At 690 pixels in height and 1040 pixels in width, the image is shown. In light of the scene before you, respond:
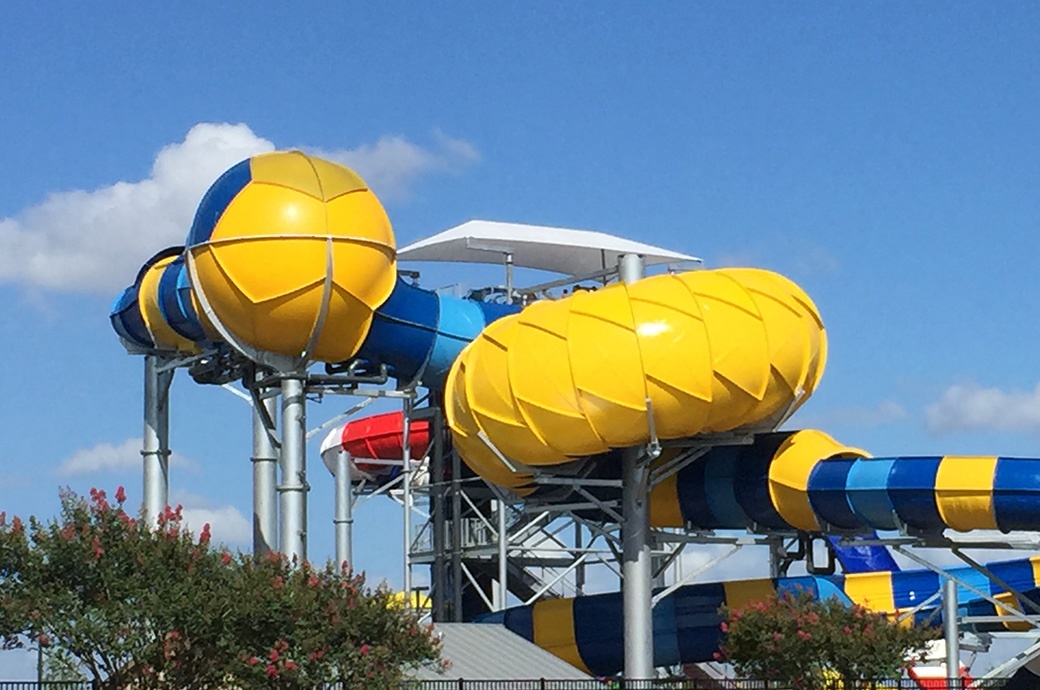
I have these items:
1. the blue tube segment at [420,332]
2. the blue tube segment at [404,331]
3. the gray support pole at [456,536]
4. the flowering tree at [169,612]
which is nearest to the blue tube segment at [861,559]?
the gray support pole at [456,536]

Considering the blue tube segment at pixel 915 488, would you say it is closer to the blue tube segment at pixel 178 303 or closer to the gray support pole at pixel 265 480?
the gray support pole at pixel 265 480

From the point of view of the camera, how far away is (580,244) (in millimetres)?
53938

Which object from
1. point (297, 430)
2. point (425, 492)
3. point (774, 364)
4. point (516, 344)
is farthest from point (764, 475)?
point (425, 492)

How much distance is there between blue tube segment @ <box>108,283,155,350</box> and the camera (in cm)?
4709

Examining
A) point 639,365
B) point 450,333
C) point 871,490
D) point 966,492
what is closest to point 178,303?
point 450,333

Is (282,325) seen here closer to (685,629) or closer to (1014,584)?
(685,629)

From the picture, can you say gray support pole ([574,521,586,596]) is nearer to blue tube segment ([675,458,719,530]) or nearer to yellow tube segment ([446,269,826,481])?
blue tube segment ([675,458,719,530])

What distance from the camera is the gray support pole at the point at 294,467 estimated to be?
137ft

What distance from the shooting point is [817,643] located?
3666 centimetres

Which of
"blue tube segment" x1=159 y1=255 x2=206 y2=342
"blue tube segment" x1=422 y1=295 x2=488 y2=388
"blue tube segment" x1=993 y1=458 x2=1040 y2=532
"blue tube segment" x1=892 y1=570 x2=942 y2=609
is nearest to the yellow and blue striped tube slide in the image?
"blue tube segment" x1=993 y1=458 x2=1040 y2=532

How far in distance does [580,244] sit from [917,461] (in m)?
17.4

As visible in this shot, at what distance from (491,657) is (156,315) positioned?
44.7ft

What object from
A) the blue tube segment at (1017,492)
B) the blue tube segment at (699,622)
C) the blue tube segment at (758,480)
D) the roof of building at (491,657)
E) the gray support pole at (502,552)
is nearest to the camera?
the roof of building at (491,657)

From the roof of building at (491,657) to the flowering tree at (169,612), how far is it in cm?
706
